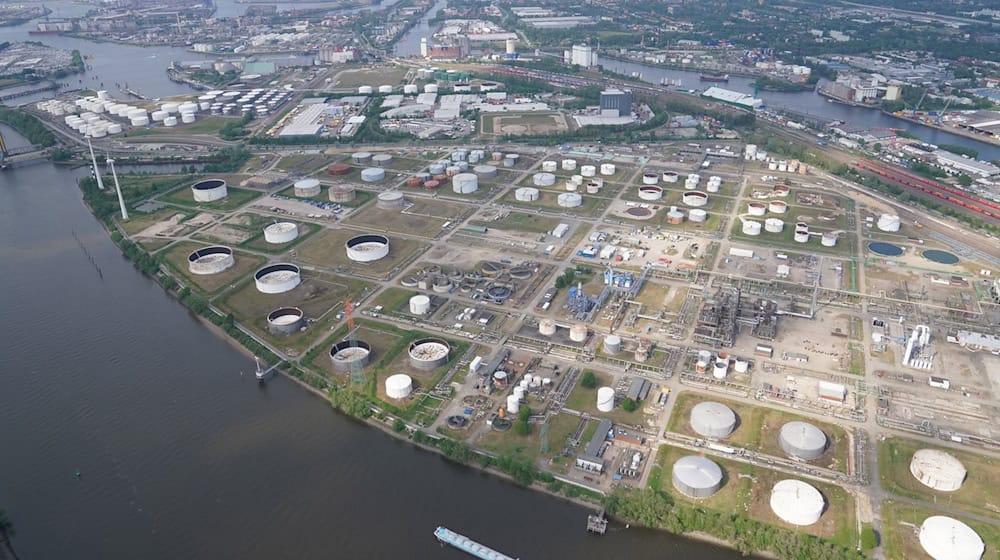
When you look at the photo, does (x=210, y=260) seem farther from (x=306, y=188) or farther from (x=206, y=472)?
(x=206, y=472)

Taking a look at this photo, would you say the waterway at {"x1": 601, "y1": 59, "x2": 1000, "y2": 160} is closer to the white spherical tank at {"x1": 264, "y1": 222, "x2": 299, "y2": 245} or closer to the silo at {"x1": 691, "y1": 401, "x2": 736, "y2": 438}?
the silo at {"x1": 691, "y1": 401, "x2": 736, "y2": 438}

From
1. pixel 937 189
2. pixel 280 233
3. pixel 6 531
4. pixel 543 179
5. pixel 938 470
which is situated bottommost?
pixel 6 531

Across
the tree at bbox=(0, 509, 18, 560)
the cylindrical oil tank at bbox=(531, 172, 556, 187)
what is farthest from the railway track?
the tree at bbox=(0, 509, 18, 560)

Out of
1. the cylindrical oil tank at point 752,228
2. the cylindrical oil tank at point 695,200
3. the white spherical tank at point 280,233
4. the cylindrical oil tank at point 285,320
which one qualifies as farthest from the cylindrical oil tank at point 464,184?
the cylindrical oil tank at point 752,228

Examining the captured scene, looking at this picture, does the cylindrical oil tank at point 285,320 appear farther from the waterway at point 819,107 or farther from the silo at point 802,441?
the waterway at point 819,107

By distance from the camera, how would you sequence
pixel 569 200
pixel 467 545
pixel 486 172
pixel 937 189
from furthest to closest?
pixel 486 172, pixel 937 189, pixel 569 200, pixel 467 545

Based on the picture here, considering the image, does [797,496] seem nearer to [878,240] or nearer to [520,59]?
[878,240]

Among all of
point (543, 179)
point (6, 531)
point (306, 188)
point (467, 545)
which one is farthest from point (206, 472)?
point (543, 179)
